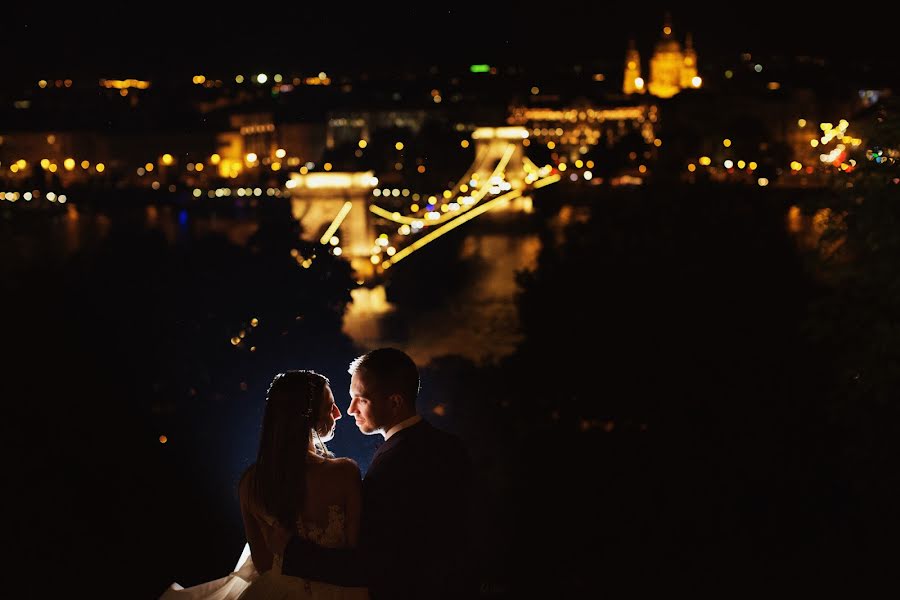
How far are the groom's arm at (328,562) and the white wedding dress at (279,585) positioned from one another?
0.08 ft

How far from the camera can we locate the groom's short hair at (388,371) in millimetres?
1729

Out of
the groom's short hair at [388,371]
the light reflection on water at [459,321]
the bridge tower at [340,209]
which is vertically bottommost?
the light reflection on water at [459,321]

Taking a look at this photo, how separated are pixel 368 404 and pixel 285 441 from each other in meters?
0.13

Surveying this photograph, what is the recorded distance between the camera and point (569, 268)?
Result: 1077cm

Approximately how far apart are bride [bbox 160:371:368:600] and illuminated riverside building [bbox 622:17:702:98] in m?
57.7

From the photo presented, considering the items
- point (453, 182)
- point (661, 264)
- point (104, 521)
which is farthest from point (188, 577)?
point (453, 182)

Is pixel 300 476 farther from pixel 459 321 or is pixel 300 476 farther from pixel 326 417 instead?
pixel 459 321

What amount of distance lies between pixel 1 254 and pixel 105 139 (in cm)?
2456

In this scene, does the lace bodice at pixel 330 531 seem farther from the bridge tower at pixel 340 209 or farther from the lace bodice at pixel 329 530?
the bridge tower at pixel 340 209

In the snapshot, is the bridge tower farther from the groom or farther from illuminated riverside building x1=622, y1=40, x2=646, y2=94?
illuminated riverside building x1=622, y1=40, x2=646, y2=94

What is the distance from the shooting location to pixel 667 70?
59.9 m

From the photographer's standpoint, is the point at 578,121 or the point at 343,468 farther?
the point at 578,121

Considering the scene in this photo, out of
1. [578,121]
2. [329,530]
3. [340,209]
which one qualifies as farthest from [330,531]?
[578,121]

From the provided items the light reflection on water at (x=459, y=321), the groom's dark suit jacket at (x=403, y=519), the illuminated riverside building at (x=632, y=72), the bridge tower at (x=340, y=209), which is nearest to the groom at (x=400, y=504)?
the groom's dark suit jacket at (x=403, y=519)
